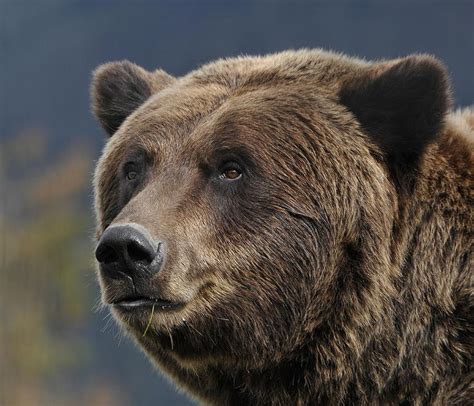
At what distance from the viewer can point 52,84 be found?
128375 millimetres

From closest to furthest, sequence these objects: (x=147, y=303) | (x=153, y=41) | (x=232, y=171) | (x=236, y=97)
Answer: (x=147, y=303), (x=232, y=171), (x=236, y=97), (x=153, y=41)

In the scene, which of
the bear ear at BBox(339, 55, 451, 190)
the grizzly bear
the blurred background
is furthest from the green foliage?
the bear ear at BBox(339, 55, 451, 190)

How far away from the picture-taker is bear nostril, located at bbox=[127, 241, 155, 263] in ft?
18.9

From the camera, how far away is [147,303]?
234 inches

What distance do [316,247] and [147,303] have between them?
1043mm

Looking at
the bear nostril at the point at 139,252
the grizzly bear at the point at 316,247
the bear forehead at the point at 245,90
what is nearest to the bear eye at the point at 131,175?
the grizzly bear at the point at 316,247

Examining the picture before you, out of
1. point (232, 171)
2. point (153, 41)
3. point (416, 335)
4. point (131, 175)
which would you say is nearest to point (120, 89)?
point (131, 175)

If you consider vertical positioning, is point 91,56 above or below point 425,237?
below

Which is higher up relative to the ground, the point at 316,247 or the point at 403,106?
the point at 403,106

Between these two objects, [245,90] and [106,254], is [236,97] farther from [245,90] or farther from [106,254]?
[106,254]

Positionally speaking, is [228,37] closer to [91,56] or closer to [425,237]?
[91,56]

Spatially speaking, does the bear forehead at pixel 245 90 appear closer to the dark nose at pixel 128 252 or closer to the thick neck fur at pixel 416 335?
the thick neck fur at pixel 416 335

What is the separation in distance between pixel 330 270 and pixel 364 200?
0.45m

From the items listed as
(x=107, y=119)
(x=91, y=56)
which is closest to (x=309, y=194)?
(x=107, y=119)
